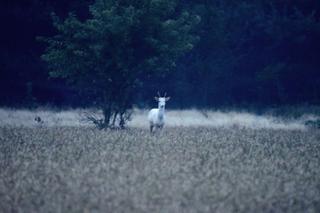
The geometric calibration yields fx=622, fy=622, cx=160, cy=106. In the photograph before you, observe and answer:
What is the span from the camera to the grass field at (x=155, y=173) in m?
10.0

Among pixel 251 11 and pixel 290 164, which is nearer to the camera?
pixel 290 164

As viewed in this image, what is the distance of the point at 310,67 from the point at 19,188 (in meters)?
38.6

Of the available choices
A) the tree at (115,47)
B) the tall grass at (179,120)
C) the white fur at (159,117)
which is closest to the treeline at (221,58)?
the tall grass at (179,120)

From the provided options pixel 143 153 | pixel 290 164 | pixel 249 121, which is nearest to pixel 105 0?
pixel 249 121

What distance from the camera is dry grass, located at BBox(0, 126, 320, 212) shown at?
10031mm

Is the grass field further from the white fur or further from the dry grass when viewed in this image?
the white fur

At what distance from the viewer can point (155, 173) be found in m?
12.8

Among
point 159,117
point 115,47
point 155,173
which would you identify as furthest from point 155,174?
point 115,47

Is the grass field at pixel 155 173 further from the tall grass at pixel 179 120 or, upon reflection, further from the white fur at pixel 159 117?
the tall grass at pixel 179 120

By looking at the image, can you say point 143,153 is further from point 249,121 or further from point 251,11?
point 251,11

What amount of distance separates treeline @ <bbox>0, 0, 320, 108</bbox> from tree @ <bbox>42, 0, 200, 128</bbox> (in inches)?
545

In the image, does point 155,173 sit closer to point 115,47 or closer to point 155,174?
point 155,174

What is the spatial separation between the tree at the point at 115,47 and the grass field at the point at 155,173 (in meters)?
5.64

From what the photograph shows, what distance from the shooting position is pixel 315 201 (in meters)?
10.5
